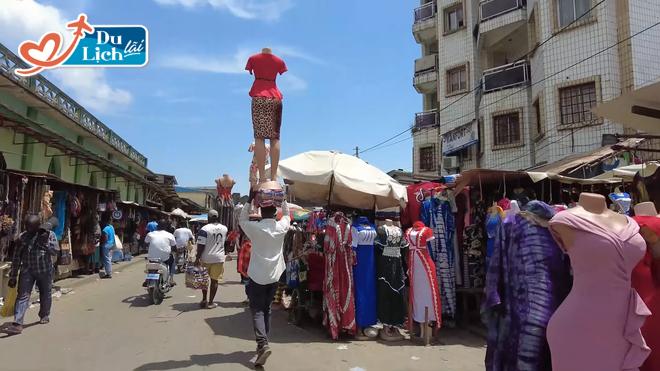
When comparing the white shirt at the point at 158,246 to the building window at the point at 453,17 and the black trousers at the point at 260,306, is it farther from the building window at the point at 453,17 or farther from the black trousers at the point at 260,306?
the building window at the point at 453,17

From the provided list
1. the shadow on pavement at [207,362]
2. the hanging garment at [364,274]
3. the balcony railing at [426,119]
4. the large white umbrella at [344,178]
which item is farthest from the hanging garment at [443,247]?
the balcony railing at [426,119]

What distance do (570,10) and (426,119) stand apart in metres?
10.0

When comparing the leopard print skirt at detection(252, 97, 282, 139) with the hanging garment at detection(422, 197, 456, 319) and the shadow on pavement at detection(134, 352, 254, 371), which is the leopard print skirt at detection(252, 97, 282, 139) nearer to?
the shadow on pavement at detection(134, 352, 254, 371)

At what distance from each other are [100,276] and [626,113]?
14151mm

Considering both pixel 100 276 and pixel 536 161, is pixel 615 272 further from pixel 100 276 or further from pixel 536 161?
pixel 536 161

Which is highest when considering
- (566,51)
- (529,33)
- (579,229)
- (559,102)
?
(529,33)

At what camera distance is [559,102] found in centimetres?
1529

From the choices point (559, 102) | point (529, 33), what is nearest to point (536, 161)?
point (559, 102)

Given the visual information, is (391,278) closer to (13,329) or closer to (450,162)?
(13,329)

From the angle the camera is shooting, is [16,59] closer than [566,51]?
Yes

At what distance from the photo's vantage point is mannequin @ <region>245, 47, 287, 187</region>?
19.4ft

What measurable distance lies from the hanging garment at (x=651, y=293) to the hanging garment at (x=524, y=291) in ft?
1.38

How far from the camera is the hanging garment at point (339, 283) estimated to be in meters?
6.52

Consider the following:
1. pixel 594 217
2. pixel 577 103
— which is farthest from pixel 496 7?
pixel 594 217
